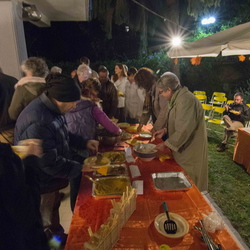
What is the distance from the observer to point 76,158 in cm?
236

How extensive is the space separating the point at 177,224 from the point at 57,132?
122cm

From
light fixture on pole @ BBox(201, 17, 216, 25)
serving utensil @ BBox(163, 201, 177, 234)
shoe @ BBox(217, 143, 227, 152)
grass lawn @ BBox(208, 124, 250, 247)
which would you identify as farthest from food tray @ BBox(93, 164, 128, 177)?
light fixture on pole @ BBox(201, 17, 216, 25)

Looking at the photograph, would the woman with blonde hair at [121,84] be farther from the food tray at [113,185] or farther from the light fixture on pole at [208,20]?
the light fixture on pole at [208,20]

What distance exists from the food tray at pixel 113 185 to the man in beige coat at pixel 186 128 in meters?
0.76

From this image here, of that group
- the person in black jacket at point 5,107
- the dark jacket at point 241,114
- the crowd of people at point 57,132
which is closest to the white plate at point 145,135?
the crowd of people at point 57,132

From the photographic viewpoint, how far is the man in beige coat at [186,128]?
2.21 m

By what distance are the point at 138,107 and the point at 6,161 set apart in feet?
13.6

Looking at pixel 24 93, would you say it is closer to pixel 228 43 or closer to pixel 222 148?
pixel 228 43

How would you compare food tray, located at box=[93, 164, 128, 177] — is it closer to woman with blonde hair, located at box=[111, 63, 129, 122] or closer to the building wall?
the building wall

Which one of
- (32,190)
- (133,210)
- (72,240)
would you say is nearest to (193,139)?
(133,210)

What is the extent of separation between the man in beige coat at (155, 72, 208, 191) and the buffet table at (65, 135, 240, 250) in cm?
67

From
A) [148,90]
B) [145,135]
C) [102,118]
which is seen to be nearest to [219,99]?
[148,90]

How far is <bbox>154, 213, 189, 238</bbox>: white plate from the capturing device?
1195mm

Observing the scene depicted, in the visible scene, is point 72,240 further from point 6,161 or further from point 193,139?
point 193,139
